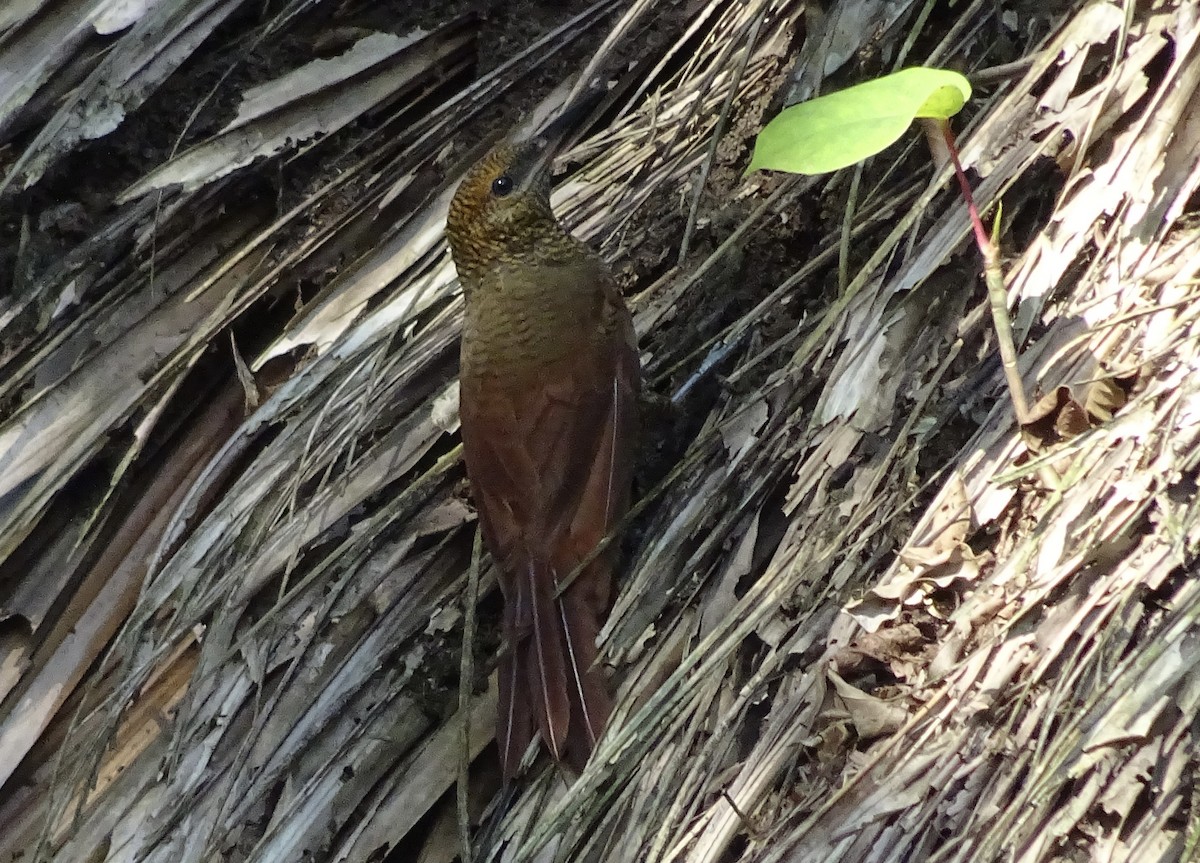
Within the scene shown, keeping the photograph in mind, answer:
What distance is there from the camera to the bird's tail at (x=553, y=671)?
1.89 m

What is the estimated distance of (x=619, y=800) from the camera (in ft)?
5.88

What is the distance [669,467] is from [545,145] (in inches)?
31.3

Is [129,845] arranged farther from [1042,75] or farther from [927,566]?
[1042,75]

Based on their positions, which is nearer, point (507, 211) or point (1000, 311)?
point (1000, 311)

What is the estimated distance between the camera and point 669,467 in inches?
91.8

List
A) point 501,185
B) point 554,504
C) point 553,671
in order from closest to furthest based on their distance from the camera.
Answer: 1. point 553,671
2. point 554,504
3. point 501,185

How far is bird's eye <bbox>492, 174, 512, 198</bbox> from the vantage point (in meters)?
2.41

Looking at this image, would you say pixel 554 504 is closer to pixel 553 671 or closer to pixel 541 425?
pixel 541 425

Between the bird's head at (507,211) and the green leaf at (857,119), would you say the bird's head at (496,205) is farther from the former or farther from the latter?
the green leaf at (857,119)

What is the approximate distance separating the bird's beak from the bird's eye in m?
0.03

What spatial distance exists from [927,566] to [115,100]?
1941 mm

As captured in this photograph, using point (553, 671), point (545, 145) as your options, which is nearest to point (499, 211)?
point (545, 145)

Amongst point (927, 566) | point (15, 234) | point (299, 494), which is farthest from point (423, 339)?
point (927, 566)

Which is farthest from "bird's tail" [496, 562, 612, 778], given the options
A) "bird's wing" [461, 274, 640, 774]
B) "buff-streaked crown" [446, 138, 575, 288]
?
"buff-streaked crown" [446, 138, 575, 288]
